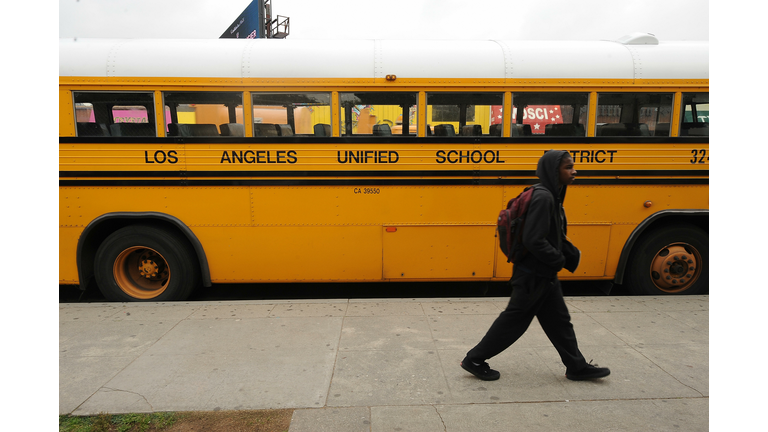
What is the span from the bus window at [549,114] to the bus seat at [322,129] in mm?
2012

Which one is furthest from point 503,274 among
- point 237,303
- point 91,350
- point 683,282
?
point 91,350

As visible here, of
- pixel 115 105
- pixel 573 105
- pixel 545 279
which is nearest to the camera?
pixel 545 279

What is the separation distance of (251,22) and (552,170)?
63.3ft

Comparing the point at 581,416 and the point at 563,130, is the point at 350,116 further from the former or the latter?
the point at 581,416

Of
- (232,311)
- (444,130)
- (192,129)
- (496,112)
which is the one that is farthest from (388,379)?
(192,129)

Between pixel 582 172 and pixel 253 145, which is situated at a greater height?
pixel 253 145

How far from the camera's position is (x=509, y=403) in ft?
9.66

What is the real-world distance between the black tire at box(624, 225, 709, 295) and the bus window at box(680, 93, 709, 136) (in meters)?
1.09

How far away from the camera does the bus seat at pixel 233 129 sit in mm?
4656

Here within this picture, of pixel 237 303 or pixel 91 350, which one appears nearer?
pixel 91 350

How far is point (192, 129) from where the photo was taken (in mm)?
4680

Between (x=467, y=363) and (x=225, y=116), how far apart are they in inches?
138

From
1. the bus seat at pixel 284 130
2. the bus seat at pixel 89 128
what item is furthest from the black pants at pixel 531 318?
the bus seat at pixel 89 128

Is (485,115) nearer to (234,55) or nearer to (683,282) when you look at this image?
(234,55)
